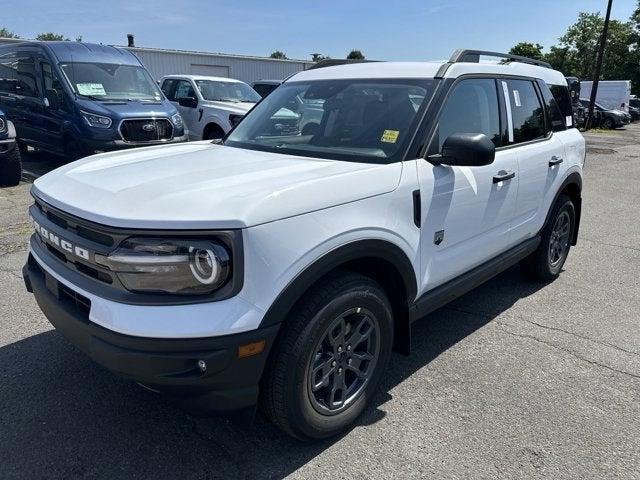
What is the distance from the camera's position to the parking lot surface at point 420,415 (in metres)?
2.48

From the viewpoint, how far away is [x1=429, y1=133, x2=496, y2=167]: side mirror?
2.77 meters

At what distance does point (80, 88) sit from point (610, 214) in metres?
8.92

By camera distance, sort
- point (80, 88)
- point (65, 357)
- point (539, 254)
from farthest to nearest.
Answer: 1. point (80, 88)
2. point (539, 254)
3. point (65, 357)

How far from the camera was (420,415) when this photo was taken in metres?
2.88

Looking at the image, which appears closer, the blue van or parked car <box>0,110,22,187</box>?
parked car <box>0,110,22,187</box>

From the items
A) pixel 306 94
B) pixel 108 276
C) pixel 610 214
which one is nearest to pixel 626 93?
pixel 610 214

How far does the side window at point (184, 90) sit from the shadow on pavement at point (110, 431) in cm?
948

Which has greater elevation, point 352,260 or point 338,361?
point 352,260

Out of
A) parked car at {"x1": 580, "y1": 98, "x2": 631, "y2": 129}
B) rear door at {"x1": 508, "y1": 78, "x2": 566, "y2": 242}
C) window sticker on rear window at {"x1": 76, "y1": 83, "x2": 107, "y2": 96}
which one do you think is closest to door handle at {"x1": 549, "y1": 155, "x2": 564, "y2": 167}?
rear door at {"x1": 508, "y1": 78, "x2": 566, "y2": 242}

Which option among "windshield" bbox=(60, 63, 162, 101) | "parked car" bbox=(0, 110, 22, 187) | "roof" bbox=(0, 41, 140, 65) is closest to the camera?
"parked car" bbox=(0, 110, 22, 187)

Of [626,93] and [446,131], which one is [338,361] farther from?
[626,93]

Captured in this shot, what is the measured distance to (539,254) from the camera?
4688mm

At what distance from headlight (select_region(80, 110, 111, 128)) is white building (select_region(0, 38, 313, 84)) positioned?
1787 centimetres

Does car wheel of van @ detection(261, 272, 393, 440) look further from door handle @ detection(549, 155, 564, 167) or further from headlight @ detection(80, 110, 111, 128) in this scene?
headlight @ detection(80, 110, 111, 128)
